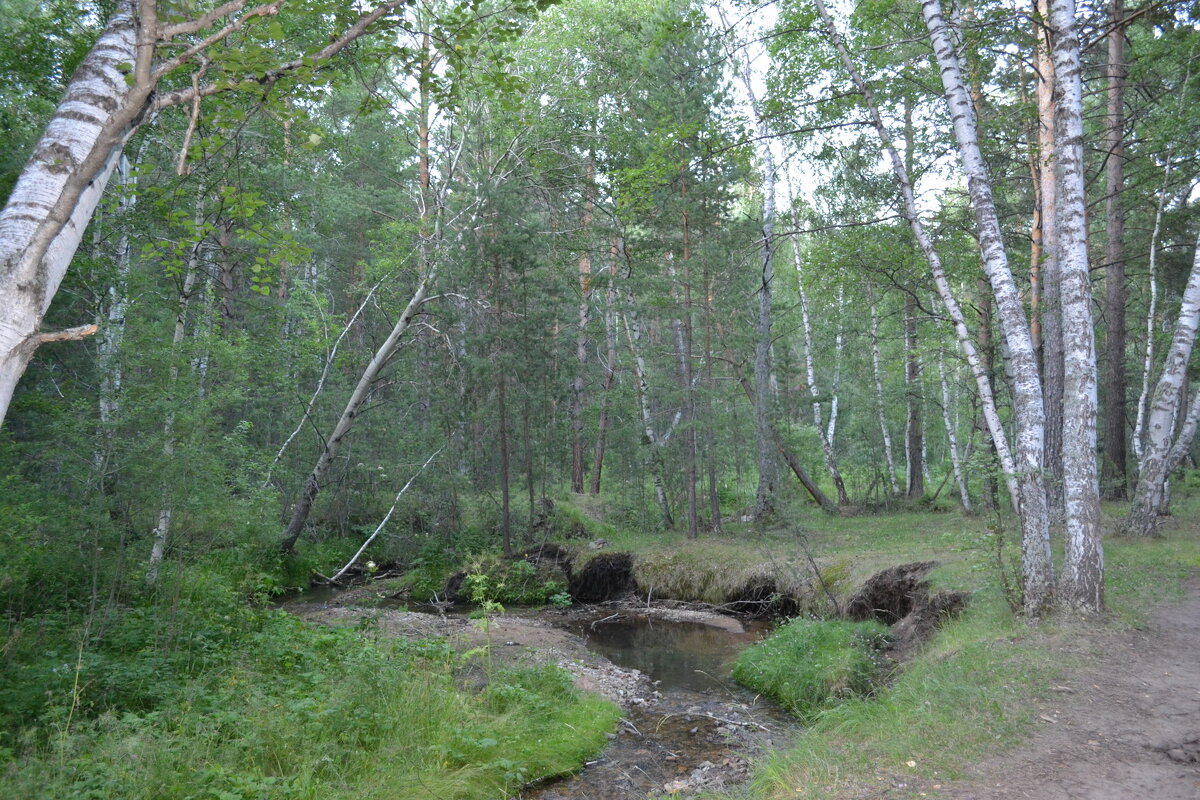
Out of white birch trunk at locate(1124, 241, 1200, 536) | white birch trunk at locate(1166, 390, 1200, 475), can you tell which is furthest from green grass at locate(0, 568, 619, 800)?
white birch trunk at locate(1166, 390, 1200, 475)

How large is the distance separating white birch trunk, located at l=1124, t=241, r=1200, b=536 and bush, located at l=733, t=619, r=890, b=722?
474cm

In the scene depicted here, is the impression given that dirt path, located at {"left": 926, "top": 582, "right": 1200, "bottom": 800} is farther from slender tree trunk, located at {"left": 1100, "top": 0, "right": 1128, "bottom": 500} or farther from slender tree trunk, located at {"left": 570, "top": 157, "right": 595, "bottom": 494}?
slender tree trunk, located at {"left": 570, "top": 157, "right": 595, "bottom": 494}

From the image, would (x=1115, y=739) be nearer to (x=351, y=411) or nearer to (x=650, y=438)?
(x=650, y=438)

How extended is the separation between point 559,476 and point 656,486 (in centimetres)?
371

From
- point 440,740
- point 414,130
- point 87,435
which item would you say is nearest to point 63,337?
point 440,740

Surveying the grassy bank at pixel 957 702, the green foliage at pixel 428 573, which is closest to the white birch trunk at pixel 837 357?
the green foliage at pixel 428 573

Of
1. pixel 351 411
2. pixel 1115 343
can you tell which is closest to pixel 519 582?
pixel 351 411

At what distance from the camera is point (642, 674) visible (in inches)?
358

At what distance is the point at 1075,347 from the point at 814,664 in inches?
164

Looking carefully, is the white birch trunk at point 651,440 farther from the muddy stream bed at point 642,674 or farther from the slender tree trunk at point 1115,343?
the slender tree trunk at point 1115,343

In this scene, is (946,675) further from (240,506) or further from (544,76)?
(544,76)

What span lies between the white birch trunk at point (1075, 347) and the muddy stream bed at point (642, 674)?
306 centimetres

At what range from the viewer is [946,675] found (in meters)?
5.77

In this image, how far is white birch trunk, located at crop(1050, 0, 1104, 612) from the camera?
645 cm
